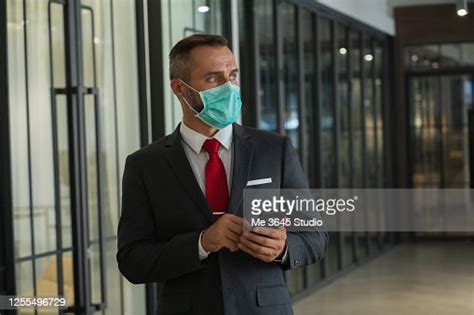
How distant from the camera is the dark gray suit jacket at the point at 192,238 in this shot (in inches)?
66.9

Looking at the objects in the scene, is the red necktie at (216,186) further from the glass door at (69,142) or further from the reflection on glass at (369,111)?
the reflection on glass at (369,111)

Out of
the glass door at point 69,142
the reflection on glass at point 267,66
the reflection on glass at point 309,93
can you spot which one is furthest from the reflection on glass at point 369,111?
the glass door at point 69,142

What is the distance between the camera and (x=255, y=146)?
178cm

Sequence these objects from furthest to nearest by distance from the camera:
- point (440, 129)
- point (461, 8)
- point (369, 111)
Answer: point (369, 111)
point (440, 129)
point (461, 8)

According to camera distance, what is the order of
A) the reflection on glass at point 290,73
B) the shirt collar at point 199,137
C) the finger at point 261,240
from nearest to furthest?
the finger at point 261,240, the shirt collar at point 199,137, the reflection on glass at point 290,73

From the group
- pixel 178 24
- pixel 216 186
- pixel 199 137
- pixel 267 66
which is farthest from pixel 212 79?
pixel 267 66

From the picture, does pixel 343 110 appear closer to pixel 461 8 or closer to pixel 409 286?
pixel 409 286

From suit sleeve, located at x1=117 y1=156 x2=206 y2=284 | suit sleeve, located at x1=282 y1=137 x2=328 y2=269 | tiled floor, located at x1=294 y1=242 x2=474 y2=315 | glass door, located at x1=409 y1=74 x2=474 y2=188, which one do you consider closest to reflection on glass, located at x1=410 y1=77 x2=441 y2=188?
glass door, located at x1=409 y1=74 x2=474 y2=188

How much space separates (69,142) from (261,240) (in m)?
2.14

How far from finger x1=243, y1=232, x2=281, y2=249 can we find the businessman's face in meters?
0.36

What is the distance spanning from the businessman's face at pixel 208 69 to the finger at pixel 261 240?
362 mm

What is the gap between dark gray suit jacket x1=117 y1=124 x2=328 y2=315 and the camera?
1.70 meters

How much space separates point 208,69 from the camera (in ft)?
5.79

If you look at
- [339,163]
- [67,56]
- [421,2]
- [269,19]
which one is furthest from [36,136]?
[339,163]
